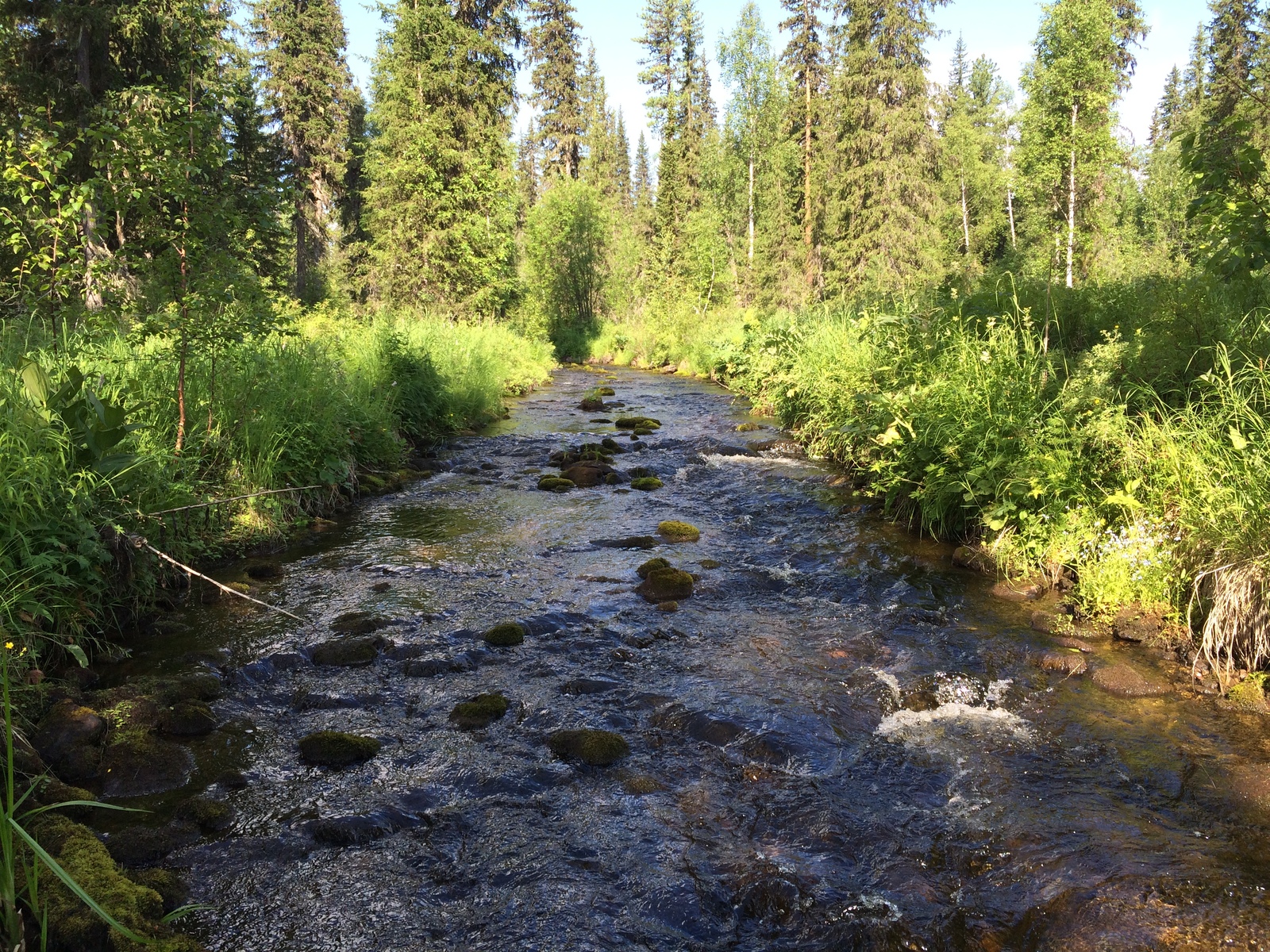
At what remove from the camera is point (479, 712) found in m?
4.80

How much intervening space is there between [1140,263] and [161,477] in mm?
33008

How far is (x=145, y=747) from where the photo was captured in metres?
4.16

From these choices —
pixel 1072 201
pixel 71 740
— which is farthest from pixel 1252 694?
pixel 1072 201

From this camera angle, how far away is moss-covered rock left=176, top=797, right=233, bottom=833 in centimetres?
371

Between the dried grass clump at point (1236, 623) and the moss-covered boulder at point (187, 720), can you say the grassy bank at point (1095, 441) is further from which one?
the moss-covered boulder at point (187, 720)

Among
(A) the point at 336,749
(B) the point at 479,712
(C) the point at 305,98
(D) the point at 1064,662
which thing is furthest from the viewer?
(C) the point at 305,98

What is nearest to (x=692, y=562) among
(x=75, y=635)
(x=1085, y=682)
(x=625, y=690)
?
(x=625, y=690)

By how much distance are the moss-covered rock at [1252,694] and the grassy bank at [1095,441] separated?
139 millimetres

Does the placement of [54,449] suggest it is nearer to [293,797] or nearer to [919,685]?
[293,797]

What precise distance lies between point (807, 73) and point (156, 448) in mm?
33838

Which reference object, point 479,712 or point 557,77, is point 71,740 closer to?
point 479,712

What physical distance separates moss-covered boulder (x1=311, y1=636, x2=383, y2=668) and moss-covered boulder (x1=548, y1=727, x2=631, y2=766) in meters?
1.79

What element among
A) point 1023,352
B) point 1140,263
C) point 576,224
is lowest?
point 1023,352

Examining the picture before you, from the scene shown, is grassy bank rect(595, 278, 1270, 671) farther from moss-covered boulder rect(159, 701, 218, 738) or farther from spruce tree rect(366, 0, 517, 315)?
spruce tree rect(366, 0, 517, 315)
